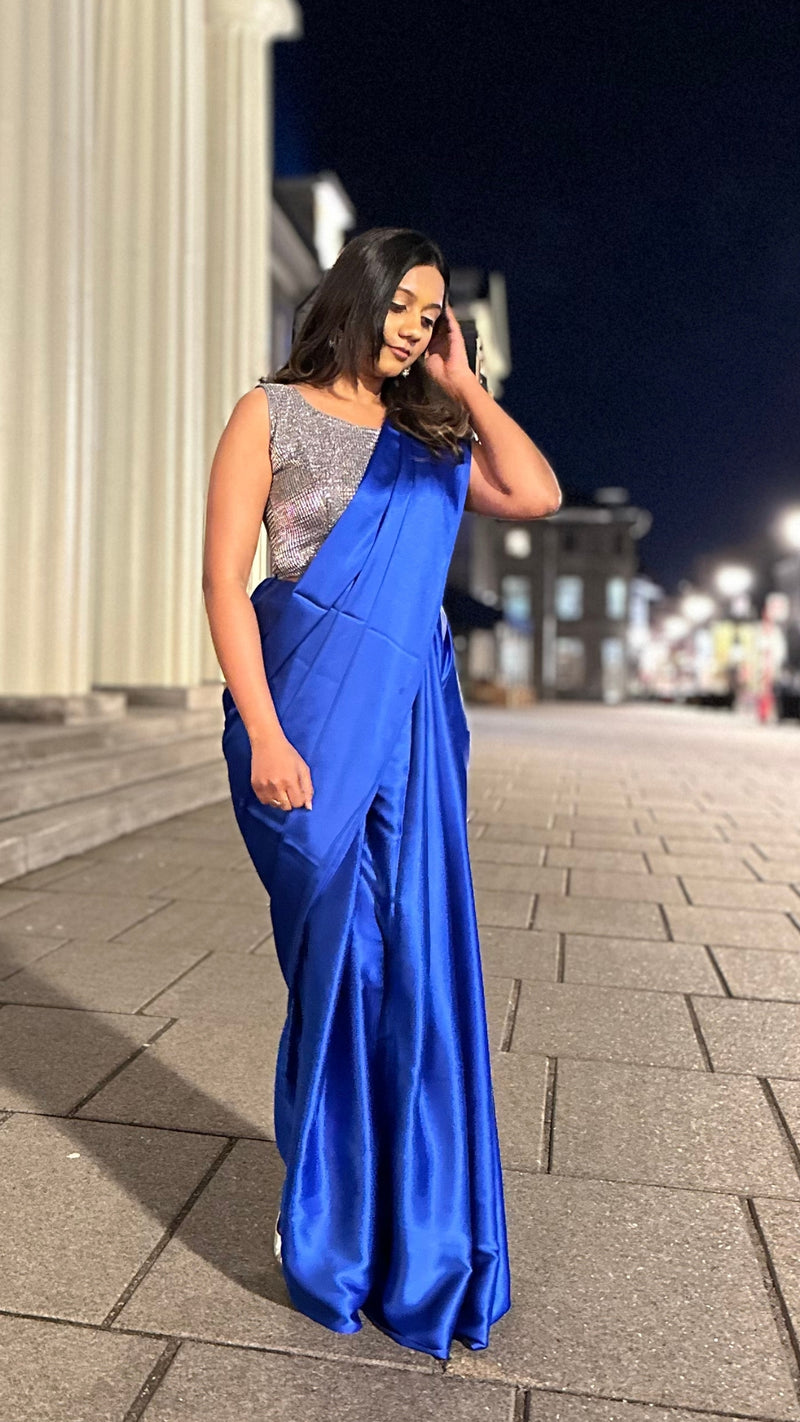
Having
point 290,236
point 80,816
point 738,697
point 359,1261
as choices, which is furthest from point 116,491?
point 738,697

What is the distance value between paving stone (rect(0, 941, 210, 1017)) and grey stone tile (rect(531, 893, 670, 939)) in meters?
1.53

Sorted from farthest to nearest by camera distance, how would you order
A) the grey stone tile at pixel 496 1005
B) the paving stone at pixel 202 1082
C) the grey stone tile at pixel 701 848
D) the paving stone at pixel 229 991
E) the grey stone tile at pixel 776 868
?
the grey stone tile at pixel 701 848 < the grey stone tile at pixel 776 868 < the paving stone at pixel 229 991 < the grey stone tile at pixel 496 1005 < the paving stone at pixel 202 1082

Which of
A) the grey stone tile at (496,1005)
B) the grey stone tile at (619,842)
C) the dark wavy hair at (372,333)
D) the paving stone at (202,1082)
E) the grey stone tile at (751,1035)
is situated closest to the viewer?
the dark wavy hair at (372,333)

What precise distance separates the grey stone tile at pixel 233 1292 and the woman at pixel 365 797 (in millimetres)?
46

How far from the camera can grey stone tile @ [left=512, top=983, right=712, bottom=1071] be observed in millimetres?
3330

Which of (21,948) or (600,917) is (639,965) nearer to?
(600,917)

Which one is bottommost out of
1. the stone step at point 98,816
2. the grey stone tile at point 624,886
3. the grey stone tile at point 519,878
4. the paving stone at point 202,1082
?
the paving stone at point 202,1082

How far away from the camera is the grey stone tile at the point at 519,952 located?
415 cm

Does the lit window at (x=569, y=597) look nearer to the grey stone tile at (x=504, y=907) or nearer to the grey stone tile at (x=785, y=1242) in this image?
the grey stone tile at (x=504, y=907)

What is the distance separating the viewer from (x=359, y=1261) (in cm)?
190

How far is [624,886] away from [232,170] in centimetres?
982

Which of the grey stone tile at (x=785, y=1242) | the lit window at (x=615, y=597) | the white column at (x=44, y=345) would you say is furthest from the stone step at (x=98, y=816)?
the lit window at (x=615, y=597)

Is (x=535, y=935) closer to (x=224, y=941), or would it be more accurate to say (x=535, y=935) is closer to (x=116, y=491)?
(x=224, y=941)

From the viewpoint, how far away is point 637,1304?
2.02m
